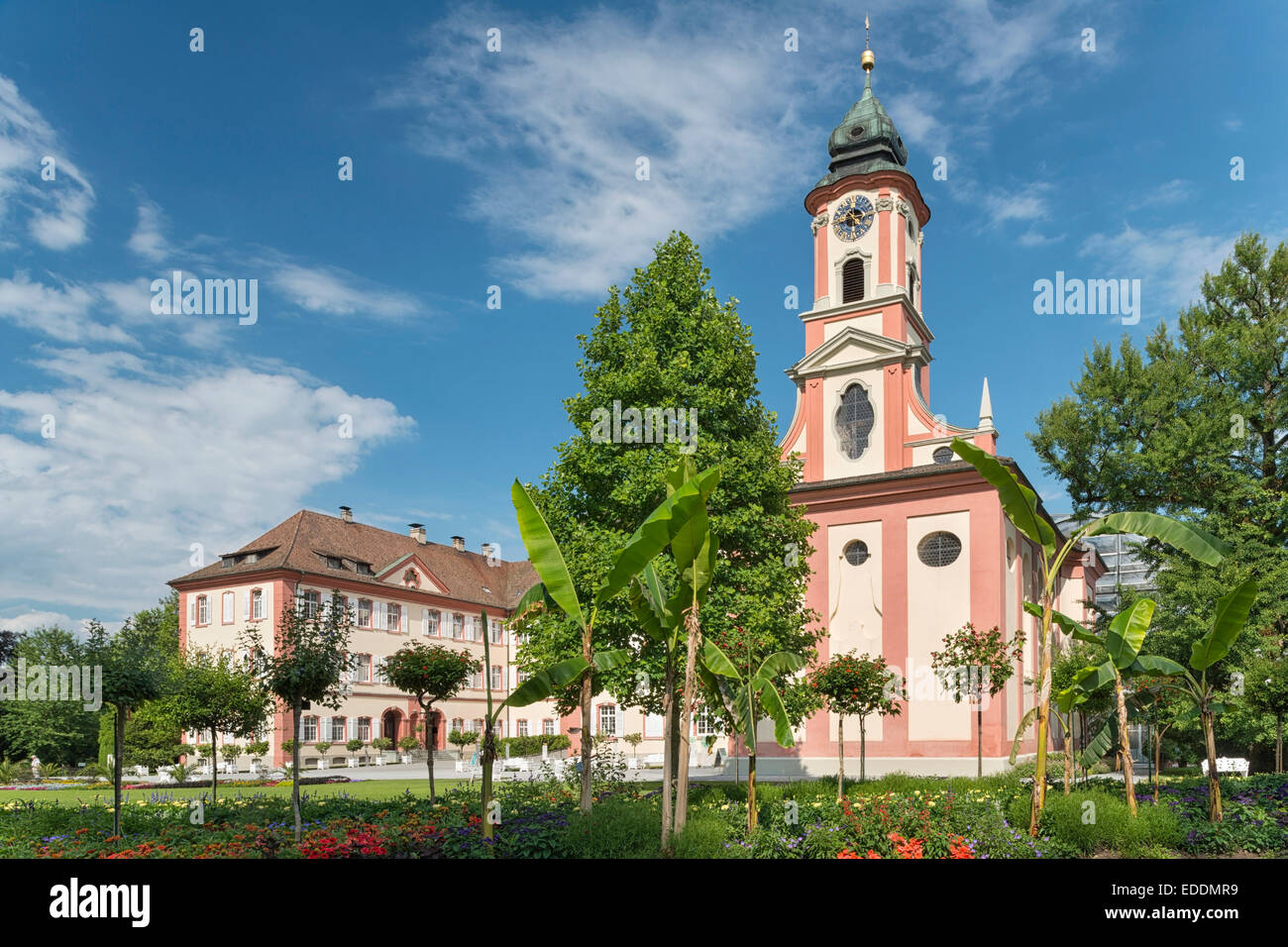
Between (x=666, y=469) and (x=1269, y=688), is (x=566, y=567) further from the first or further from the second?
(x=1269, y=688)

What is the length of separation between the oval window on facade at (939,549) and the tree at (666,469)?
11.5 meters

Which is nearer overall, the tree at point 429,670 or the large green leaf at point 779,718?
the large green leaf at point 779,718

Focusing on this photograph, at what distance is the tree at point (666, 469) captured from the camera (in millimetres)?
20594

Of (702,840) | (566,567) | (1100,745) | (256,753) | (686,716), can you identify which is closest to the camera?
(702,840)

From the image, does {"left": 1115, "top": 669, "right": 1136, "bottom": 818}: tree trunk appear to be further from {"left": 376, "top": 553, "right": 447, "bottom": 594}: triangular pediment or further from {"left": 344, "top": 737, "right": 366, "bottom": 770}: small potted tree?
{"left": 376, "top": 553, "right": 447, "bottom": 594}: triangular pediment

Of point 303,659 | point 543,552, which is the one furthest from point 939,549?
point 303,659

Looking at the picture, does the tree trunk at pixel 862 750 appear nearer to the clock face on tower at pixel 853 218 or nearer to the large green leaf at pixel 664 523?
the large green leaf at pixel 664 523

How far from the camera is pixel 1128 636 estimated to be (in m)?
15.4

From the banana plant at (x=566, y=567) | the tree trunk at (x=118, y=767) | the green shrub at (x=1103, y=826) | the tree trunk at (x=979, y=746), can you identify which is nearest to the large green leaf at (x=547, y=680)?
the banana plant at (x=566, y=567)

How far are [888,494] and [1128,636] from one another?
1944cm

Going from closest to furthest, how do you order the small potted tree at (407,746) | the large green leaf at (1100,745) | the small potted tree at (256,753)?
the large green leaf at (1100,745), the small potted tree at (256,753), the small potted tree at (407,746)
